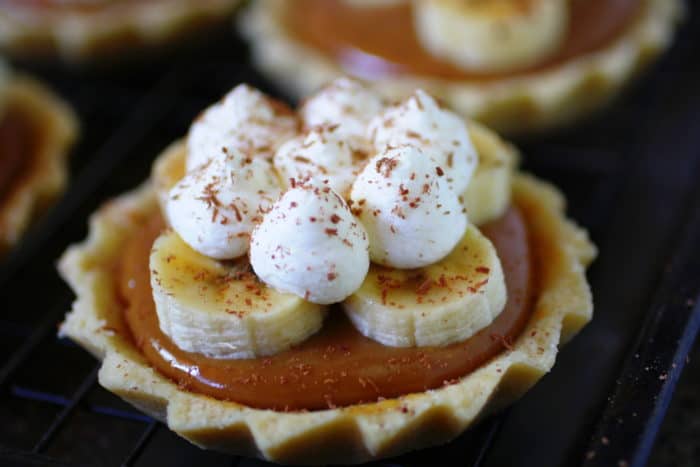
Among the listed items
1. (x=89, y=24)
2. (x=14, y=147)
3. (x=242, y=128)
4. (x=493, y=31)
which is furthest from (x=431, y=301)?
(x=89, y=24)

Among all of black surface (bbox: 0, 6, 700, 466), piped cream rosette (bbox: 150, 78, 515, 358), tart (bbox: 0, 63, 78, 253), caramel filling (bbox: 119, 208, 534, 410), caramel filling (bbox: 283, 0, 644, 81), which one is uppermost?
piped cream rosette (bbox: 150, 78, 515, 358)

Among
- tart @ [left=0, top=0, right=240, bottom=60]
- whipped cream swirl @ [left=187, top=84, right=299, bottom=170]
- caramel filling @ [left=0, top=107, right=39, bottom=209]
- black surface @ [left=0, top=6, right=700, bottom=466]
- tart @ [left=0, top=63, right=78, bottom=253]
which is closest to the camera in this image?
black surface @ [left=0, top=6, right=700, bottom=466]

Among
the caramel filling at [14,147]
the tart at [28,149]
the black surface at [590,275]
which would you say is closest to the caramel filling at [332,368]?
the black surface at [590,275]

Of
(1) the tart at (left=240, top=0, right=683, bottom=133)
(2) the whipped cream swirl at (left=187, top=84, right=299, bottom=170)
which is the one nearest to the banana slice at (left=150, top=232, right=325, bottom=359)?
(2) the whipped cream swirl at (left=187, top=84, right=299, bottom=170)

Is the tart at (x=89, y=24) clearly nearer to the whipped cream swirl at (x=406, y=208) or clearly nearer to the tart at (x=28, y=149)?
the tart at (x=28, y=149)

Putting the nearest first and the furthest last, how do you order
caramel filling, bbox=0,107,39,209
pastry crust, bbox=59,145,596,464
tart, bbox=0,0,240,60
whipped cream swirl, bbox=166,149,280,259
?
1. pastry crust, bbox=59,145,596,464
2. whipped cream swirl, bbox=166,149,280,259
3. caramel filling, bbox=0,107,39,209
4. tart, bbox=0,0,240,60

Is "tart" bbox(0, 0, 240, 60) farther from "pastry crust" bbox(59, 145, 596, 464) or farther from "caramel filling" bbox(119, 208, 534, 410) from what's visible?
"caramel filling" bbox(119, 208, 534, 410)
